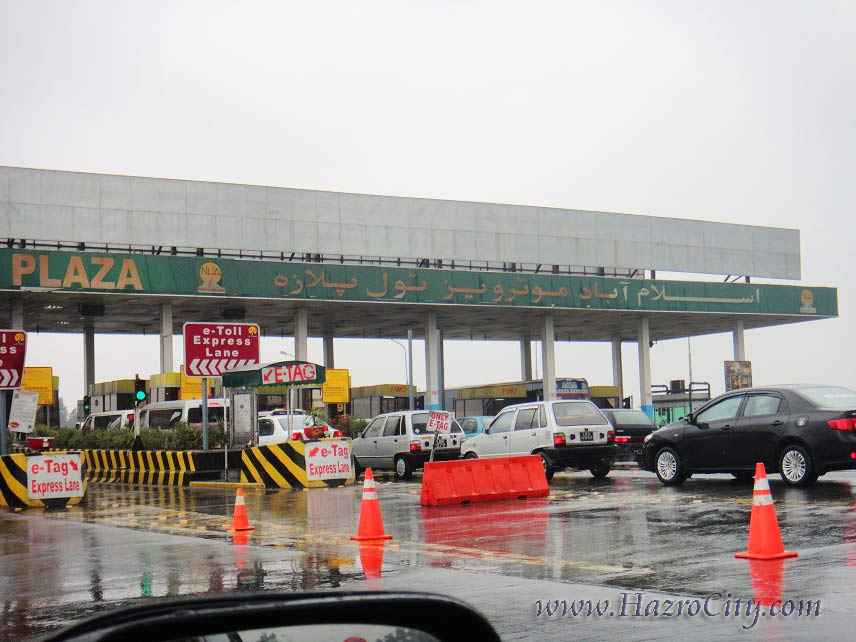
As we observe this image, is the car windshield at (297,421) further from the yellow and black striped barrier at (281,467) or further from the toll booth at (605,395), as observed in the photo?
the toll booth at (605,395)

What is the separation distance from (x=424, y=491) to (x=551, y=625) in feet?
34.5

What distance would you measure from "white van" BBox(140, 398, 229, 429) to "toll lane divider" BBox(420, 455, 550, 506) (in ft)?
50.6

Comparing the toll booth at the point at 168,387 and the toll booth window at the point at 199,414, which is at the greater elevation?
the toll booth at the point at 168,387

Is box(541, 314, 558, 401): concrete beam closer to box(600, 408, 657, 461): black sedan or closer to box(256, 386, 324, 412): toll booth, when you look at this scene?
box(256, 386, 324, 412): toll booth

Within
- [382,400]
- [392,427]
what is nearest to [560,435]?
[392,427]

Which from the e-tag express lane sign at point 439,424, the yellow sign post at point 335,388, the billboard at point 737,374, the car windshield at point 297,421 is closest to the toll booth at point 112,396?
the yellow sign post at point 335,388

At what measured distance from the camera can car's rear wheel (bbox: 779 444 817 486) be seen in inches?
667

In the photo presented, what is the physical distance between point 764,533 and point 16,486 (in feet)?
53.7

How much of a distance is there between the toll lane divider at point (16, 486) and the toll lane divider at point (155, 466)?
2973 millimetres

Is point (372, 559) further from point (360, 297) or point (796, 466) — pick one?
point (360, 297)

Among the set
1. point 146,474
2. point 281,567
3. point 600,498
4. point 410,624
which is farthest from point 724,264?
point 410,624

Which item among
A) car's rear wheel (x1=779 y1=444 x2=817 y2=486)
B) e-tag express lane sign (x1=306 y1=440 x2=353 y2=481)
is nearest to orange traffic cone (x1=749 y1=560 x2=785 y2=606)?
car's rear wheel (x1=779 y1=444 x2=817 y2=486)

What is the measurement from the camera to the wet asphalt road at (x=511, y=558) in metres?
8.02

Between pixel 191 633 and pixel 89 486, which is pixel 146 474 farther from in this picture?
pixel 191 633
